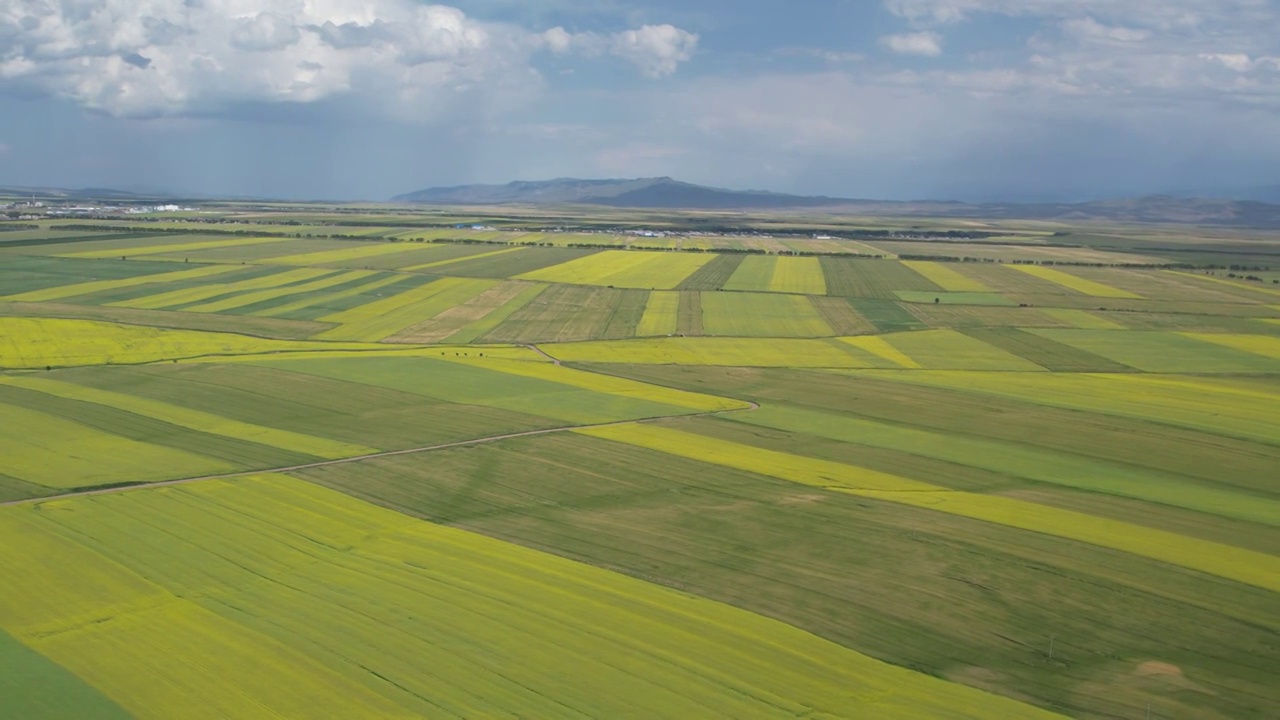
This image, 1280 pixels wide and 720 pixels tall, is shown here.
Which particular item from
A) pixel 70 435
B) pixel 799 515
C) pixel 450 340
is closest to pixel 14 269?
pixel 450 340

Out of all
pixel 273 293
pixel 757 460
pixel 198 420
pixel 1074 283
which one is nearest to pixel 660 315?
pixel 273 293

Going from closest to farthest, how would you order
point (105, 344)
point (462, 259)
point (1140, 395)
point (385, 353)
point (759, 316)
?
point (1140, 395), point (105, 344), point (385, 353), point (759, 316), point (462, 259)

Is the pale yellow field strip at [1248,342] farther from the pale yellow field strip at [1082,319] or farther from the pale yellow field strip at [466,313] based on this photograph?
the pale yellow field strip at [466,313]

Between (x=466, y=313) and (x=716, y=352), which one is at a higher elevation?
(x=466, y=313)

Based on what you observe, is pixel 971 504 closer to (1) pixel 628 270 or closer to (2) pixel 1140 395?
(2) pixel 1140 395

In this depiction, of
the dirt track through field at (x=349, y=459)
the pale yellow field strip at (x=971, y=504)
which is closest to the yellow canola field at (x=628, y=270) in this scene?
the dirt track through field at (x=349, y=459)

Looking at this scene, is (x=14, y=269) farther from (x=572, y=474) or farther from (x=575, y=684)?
(x=575, y=684)
